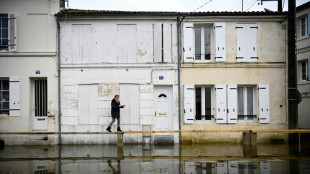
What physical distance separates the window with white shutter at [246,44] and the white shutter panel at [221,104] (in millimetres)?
1664

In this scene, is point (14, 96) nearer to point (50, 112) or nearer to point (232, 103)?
point (50, 112)

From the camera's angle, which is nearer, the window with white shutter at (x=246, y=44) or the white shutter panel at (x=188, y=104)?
the white shutter panel at (x=188, y=104)

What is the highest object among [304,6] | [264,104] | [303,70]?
[304,6]

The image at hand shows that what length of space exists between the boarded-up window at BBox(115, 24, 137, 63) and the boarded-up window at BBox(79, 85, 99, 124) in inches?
76.7

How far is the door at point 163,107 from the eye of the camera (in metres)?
14.1

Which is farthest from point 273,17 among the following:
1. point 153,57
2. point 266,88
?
point 153,57

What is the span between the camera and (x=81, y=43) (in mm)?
14117

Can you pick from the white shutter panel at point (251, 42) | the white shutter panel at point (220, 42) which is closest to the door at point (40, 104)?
the white shutter panel at point (220, 42)

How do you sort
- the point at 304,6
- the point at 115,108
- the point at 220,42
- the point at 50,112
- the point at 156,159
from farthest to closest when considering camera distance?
the point at 304,6, the point at 220,42, the point at 50,112, the point at 115,108, the point at 156,159

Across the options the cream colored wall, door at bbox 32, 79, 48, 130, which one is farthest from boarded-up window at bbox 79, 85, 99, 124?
the cream colored wall

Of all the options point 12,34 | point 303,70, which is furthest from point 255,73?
point 12,34

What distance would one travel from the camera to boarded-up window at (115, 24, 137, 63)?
46.3 feet

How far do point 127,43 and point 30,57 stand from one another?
181 inches

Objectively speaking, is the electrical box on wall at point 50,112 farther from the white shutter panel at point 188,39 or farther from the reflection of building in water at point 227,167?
the reflection of building in water at point 227,167
